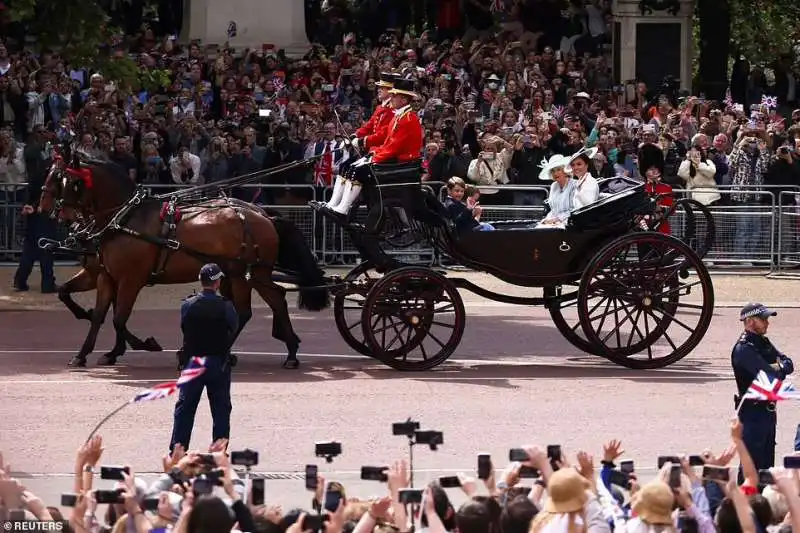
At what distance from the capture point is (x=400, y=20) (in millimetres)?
33219

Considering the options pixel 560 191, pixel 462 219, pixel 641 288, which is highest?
A: pixel 560 191

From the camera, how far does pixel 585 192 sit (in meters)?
17.4

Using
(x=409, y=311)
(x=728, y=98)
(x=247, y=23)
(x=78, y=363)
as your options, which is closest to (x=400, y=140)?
(x=409, y=311)

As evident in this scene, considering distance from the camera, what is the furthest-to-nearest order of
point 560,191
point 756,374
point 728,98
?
point 728,98
point 560,191
point 756,374

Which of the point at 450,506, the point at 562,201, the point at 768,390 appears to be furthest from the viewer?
the point at 562,201

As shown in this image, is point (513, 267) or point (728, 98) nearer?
point (513, 267)

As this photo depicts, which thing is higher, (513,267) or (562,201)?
(562,201)

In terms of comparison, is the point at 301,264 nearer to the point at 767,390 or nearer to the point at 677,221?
the point at 767,390

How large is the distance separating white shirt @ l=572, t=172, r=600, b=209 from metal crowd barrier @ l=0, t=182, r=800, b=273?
6.06 m

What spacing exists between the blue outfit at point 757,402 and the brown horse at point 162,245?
6265mm

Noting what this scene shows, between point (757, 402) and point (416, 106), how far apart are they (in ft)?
50.0

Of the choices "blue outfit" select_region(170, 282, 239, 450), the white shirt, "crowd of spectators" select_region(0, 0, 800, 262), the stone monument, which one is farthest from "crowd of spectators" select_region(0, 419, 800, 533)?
the stone monument

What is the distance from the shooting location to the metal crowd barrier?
2386cm

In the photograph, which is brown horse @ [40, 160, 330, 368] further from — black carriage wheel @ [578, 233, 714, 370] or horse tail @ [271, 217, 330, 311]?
black carriage wheel @ [578, 233, 714, 370]
